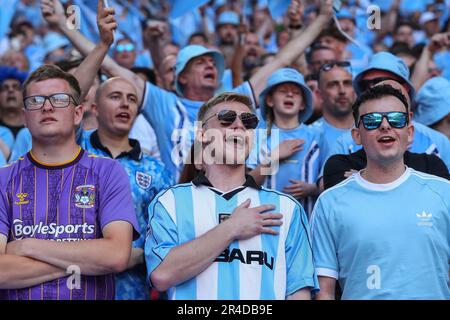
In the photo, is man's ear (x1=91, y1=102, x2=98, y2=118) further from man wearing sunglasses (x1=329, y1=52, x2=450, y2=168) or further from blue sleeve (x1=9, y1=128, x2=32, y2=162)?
man wearing sunglasses (x1=329, y1=52, x2=450, y2=168)

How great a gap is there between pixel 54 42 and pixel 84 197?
24.9 ft

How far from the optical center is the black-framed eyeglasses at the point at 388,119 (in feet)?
14.4

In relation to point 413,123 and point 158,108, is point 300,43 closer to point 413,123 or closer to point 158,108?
point 158,108

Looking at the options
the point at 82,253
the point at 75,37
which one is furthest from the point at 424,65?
the point at 82,253

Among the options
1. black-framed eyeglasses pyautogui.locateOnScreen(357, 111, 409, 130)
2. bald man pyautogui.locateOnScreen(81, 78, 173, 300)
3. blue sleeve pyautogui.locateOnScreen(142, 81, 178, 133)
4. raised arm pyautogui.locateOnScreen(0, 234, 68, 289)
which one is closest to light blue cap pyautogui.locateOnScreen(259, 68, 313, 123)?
blue sleeve pyautogui.locateOnScreen(142, 81, 178, 133)

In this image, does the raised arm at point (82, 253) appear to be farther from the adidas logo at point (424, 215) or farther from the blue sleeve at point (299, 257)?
the adidas logo at point (424, 215)

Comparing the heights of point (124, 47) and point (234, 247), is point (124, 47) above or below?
above

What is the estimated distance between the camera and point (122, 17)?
1119 centimetres

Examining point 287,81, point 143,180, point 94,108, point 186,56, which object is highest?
point 186,56

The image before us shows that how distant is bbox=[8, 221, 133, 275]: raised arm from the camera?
160 inches

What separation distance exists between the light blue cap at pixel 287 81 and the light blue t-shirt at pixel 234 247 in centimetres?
218

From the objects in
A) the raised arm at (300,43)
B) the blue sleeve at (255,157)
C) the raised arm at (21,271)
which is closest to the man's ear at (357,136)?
the blue sleeve at (255,157)

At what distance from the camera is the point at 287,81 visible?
626 cm
